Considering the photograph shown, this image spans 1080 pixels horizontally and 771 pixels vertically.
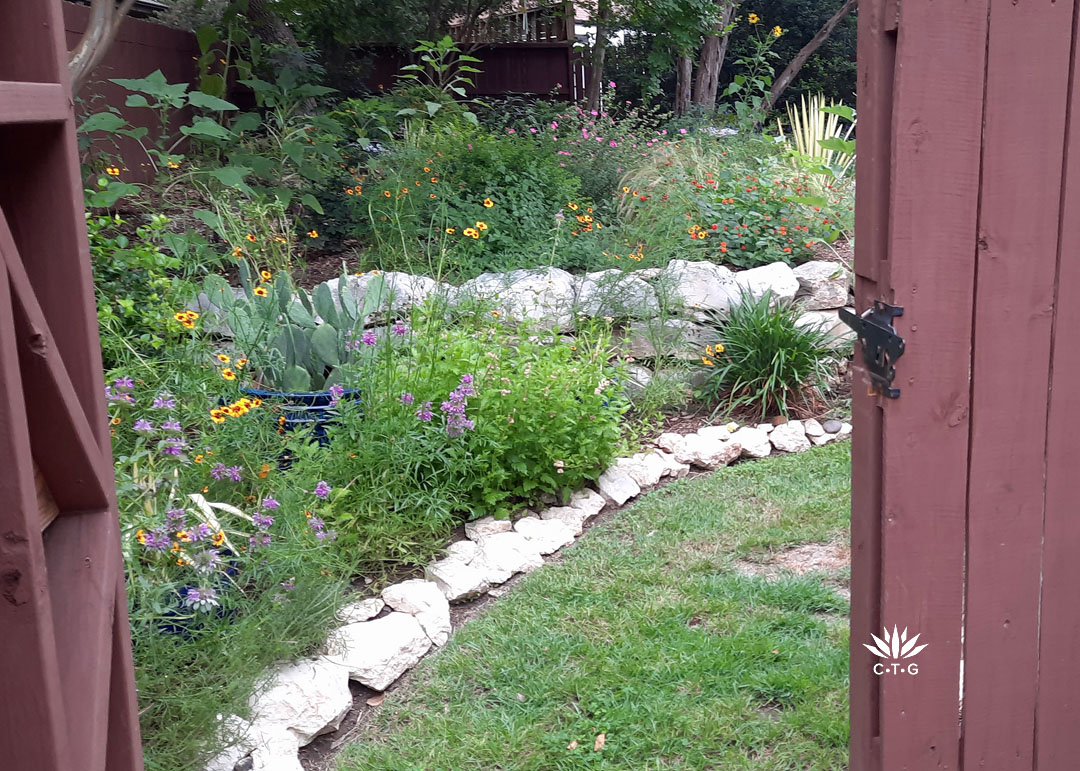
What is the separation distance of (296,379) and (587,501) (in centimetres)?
161

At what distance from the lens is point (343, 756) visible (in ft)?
9.50

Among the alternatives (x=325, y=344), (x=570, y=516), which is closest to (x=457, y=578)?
(x=570, y=516)

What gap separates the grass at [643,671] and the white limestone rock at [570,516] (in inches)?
5.6

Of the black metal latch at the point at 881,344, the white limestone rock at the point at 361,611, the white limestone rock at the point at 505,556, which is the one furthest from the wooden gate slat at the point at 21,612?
the white limestone rock at the point at 505,556

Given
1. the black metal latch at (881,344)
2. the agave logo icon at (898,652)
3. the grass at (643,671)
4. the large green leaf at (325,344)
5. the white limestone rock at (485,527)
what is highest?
the black metal latch at (881,344)

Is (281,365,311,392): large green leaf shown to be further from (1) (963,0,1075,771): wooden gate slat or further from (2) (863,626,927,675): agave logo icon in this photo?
(1) (963,0,1075,771): wooden gate slat

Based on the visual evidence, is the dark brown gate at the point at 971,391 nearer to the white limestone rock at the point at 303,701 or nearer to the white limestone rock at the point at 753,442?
the white limestone rock at the point at 303,701

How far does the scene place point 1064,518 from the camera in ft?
6.39

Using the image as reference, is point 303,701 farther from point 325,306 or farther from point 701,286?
point 701,286

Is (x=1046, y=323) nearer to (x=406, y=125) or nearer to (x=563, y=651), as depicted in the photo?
(x=563, y=651)

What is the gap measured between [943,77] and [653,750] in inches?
82.6

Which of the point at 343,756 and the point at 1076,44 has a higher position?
the point at 1076,44

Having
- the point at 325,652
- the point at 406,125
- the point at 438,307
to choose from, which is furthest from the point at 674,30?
the point at 325,652

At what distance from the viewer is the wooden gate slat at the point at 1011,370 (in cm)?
174
